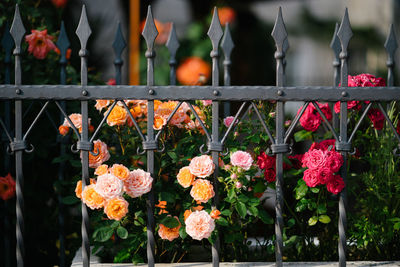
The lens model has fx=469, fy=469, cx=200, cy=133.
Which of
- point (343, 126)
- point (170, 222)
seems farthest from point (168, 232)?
point (343, 126)

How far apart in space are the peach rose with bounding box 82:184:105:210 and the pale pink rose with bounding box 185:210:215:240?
→ 38 centimetres

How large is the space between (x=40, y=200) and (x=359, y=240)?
181 centimetres

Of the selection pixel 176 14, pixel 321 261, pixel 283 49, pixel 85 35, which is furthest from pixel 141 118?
pixel 176 14

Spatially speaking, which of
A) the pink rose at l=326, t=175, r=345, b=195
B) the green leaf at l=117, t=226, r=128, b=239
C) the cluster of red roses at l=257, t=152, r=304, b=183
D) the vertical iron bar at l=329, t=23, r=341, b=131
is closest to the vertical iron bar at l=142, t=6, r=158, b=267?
the green leaf at l=117, t=226, r=128, b=239

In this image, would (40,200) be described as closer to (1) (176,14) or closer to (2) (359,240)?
(2) (359,240)

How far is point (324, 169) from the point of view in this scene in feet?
6.73

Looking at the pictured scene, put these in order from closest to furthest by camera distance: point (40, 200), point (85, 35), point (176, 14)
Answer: point (85, 35), point (40, 200), point (176, 14)

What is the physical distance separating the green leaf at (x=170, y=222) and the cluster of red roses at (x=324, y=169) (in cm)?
61

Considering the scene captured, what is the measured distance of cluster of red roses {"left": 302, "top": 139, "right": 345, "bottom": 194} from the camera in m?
2.05

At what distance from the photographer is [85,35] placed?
6.77ft

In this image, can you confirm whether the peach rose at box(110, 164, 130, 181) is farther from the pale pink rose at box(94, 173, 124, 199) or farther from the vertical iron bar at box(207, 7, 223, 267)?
the vertical iron bar at box(207, 7, 223, 267)

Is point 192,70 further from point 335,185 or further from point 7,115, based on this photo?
point 335,185

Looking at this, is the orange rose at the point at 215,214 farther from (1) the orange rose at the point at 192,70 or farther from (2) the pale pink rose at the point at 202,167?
(1) the orange rose at the point at 192,70

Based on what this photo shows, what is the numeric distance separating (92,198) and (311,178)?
0.97 metres
